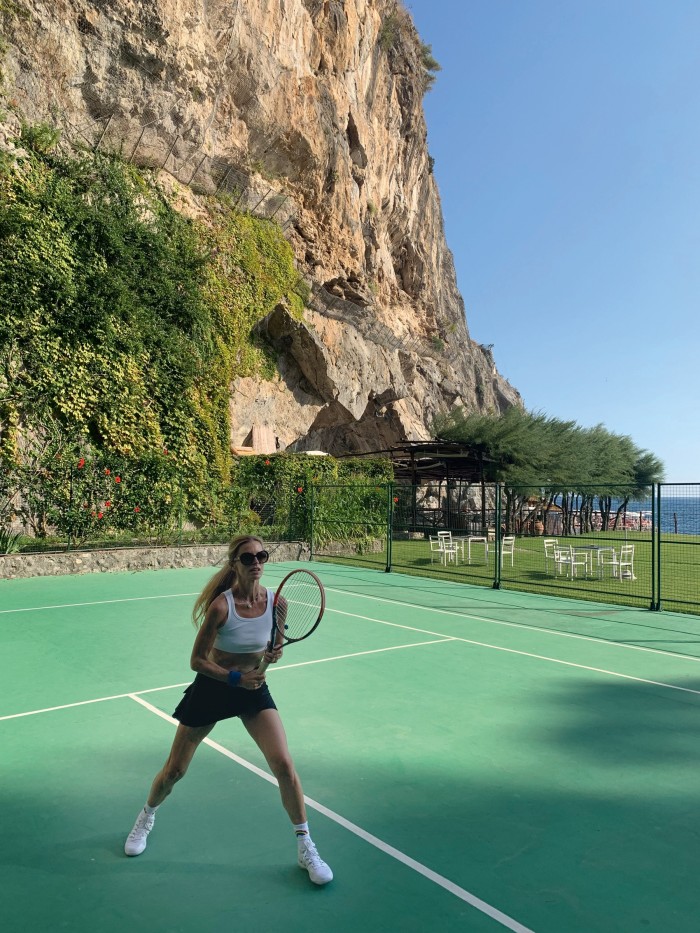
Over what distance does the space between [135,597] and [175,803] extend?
9.08 m

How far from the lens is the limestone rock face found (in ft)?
74.4

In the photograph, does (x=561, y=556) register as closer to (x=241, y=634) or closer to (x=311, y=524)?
(x=311, y=524)

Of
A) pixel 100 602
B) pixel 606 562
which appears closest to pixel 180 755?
pixel 100 602

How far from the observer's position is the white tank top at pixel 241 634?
3396 mm

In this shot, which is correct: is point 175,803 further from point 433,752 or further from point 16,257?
point 16,257

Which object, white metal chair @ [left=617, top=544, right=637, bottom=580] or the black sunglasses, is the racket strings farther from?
white metal chair @ [left=617, top=544, right=637, bottom=580]

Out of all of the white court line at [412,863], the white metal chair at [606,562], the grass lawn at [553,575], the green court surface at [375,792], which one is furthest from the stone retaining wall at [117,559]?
the white court line at [412,863]

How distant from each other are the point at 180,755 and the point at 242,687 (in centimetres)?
54

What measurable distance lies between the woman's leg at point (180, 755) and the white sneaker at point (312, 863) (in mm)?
686

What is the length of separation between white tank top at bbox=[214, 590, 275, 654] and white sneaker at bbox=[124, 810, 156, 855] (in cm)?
104

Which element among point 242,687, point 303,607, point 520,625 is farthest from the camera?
point 520,625

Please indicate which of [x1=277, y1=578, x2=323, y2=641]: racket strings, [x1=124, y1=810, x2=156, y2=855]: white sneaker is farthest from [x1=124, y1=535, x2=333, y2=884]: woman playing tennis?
[x1=277, y1=578, x2=323, y2=641]: racket strings

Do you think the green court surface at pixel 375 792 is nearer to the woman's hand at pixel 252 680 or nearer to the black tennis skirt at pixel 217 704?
the black tennis skirt at pixel 217 704

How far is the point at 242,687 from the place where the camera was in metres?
3.31
